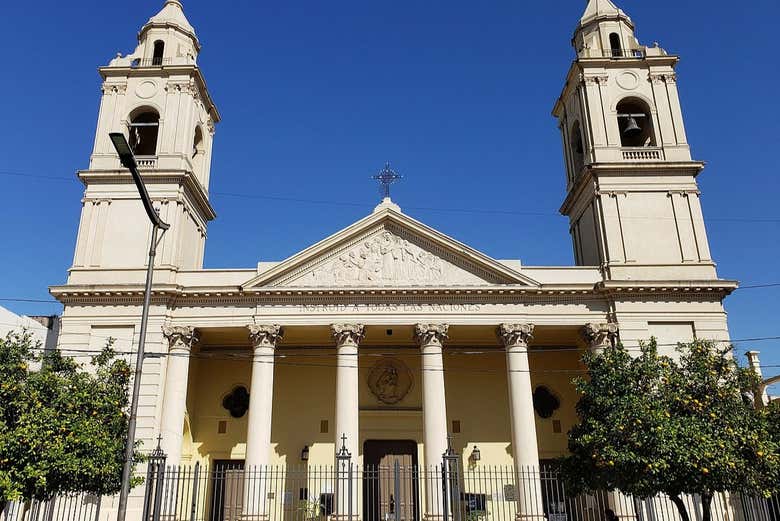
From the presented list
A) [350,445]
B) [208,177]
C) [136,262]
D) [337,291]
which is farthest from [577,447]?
[208,177]

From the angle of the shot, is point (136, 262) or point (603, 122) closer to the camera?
point (136, 262)

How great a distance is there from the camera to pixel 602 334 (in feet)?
77.8

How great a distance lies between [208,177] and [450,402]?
51.7 ft

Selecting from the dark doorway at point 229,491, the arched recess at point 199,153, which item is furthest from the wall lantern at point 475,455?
the arched recess at point 199,153

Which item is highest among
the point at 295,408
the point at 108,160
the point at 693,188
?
the point at 108,160

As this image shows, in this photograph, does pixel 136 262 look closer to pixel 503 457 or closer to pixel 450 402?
pixel 450 402

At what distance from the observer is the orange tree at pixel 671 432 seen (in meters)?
15.6

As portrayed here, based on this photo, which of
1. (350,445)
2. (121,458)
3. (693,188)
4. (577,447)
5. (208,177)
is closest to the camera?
(121,458)

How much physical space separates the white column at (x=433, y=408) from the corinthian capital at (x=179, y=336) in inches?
337

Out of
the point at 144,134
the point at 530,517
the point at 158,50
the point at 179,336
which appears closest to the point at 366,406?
the point at 179,336

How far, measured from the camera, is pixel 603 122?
90.7 ft

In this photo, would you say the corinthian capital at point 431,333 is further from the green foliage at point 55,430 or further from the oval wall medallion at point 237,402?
the green foliage at point 55,430

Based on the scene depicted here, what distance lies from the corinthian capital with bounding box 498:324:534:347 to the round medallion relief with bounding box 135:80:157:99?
60.5ft

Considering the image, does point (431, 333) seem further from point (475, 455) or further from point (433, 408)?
point (475, 455)
